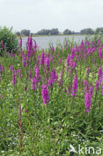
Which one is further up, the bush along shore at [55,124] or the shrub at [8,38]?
the shrub at [8,38]

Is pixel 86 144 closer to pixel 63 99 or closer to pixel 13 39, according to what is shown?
pixel 63 99

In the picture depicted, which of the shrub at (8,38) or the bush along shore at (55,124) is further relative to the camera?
the shrub at (8,38)

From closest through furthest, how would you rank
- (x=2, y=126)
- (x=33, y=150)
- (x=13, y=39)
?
(x=33, y=150) → (x=2, y=126) → (x=13, y=39)

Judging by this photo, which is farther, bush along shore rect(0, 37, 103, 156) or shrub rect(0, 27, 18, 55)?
shrub rect(0, 27, 18, 55)

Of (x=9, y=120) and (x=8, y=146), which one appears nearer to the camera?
(x=8, y=146)

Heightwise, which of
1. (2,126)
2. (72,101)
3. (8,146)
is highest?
(72,101)

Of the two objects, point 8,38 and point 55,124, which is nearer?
point 55,124

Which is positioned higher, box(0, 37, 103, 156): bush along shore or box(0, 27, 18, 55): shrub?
box(0, 27, 18, 55): shrub

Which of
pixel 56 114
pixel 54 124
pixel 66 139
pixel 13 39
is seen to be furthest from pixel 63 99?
pixel 13 39

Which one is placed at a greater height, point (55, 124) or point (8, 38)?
point (8, 38)

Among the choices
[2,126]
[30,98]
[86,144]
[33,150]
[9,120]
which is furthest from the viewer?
[30,98]

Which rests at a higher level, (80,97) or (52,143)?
(80,97)

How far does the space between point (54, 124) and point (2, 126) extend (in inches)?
31.8

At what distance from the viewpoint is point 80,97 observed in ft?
13.7
